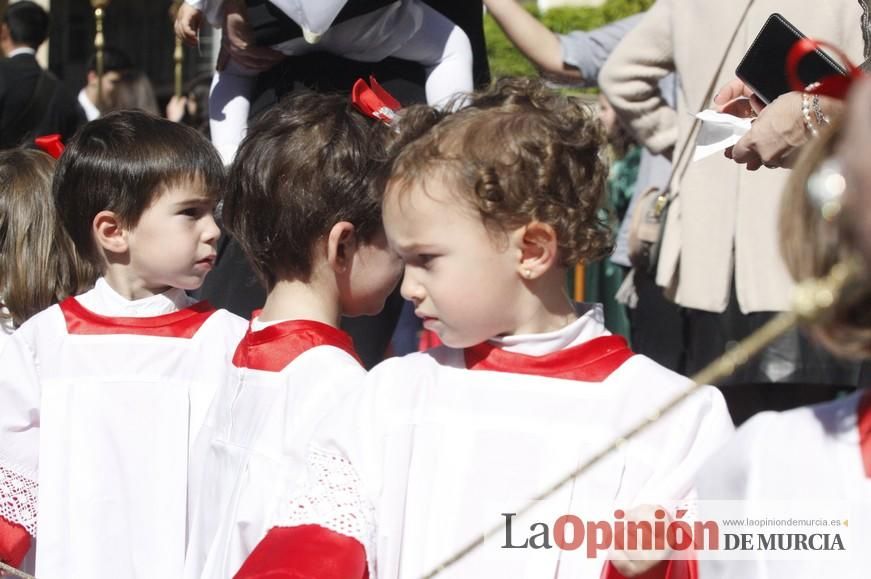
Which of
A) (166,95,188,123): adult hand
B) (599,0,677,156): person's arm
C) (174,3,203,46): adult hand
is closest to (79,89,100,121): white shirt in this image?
(166,95,188,123): adult hand

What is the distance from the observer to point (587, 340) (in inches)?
91.0

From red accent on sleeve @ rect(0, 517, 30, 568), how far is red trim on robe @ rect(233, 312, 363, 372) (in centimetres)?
73

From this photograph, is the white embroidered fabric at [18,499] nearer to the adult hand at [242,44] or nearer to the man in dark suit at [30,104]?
the adult hand at [242,44]

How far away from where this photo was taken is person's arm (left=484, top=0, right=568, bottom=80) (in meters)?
4.86

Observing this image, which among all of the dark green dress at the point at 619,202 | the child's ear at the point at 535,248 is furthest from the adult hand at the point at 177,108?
the child's ear at the point at 535,248

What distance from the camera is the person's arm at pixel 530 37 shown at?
4863 mm

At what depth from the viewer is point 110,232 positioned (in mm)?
3217

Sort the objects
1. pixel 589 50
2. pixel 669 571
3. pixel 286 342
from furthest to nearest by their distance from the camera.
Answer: pixel 589 50
pixel 286 342
pixel 669 571

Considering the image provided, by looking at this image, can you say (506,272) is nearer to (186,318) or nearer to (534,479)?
(534,479)

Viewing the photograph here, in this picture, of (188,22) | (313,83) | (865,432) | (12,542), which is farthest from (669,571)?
(188,22)

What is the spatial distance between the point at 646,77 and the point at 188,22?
1516 mm

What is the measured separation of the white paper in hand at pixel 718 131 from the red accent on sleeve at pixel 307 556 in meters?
1.15

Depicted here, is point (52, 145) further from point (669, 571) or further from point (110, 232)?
point (669, 571)

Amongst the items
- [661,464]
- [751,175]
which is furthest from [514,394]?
[751,175]
